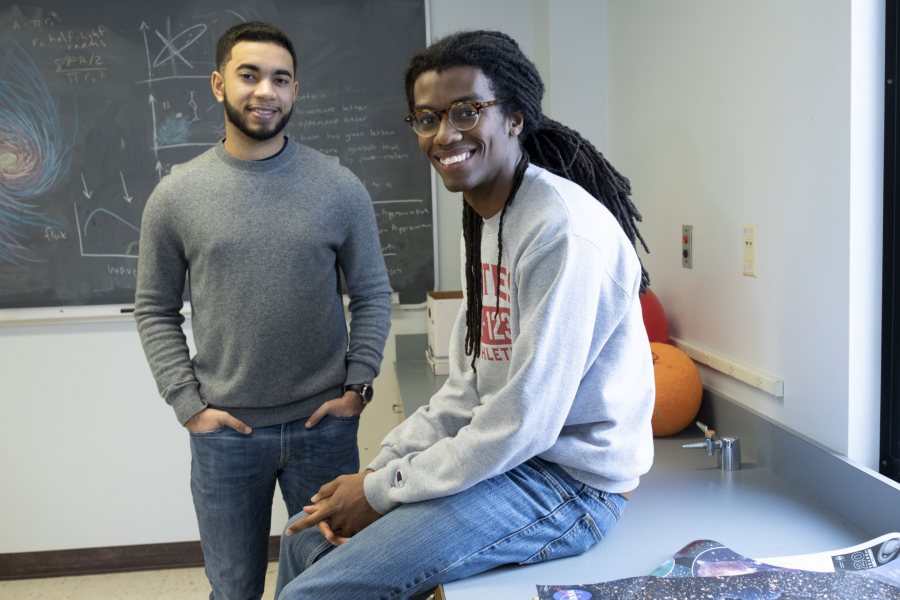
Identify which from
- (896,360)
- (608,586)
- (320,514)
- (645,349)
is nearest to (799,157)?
(896,360)

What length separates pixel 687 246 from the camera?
83.3 inches

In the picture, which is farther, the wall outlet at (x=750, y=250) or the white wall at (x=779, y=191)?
the wall outlet at (x=750, y=250)

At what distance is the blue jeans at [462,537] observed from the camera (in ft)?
3.77

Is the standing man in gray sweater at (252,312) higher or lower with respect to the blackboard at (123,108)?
lower

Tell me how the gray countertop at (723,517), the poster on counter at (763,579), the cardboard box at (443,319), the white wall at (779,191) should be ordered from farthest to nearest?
the cardboard box at (443,319)
the white wall at (779,191)
the gray countertop at (723,517)
the poster on counter at (763,579)

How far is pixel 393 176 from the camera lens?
9.84 ft

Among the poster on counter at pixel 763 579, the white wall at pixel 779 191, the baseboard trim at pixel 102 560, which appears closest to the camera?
the poster on counter at pixel 763 579

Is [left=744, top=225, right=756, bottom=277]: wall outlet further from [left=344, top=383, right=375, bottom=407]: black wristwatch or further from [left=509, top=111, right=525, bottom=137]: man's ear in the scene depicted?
[left=344, top=383, right=375, bottom=407]: black wristwatch

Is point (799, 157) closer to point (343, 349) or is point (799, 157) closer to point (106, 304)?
point (343, 349)

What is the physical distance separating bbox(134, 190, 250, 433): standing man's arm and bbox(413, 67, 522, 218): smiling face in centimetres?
74

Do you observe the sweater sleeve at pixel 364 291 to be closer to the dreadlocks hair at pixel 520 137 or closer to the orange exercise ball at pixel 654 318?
the dreadlocks hair at pixel 520 137

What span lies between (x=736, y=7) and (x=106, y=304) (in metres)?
2.27

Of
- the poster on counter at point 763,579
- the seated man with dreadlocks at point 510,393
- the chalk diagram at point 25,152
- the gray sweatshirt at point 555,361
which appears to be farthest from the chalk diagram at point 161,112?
the poster on counter at point 763,579

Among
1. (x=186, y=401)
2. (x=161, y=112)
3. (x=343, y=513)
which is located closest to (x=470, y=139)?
(x=343, y=513)
